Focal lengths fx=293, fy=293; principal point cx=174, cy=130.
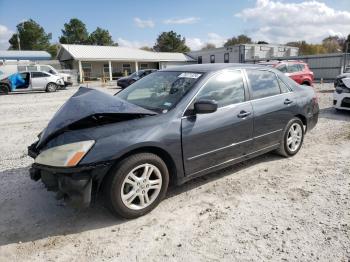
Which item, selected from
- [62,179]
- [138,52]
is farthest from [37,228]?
[138,52]

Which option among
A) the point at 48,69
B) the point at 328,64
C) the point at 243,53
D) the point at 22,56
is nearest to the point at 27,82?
the point at 48,69

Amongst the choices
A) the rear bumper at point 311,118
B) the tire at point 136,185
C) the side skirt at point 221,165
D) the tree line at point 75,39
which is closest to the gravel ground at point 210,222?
the tire at point 136,185

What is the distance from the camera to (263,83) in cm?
453

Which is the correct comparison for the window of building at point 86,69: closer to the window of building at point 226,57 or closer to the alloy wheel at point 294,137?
the window of building at point 226,57

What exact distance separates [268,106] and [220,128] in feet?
3.64

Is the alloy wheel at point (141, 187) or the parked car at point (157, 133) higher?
the parked car at point (157, 133)

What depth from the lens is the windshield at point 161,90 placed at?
3.67 metres

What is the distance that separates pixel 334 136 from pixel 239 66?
3352 millimetres

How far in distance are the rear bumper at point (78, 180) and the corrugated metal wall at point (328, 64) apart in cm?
2881

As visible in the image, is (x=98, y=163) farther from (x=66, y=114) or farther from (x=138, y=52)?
(x=138, y=52)

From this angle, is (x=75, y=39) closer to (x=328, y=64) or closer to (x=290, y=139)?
(x=328, y=64)

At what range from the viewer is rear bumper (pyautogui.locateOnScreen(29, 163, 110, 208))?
9.18ft

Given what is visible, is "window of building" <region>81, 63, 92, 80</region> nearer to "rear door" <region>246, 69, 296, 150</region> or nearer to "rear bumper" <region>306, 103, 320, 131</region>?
"rear bumper" <region>306, 103, 320, 131</region>

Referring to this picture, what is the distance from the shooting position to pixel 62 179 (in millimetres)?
2852
